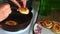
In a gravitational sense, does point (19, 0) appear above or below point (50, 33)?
above

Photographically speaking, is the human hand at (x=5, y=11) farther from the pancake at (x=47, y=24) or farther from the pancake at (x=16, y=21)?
the pancake at (x=47, y=24)

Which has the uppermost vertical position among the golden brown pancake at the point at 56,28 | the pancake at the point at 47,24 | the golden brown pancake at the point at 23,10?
the golden brown pancake at the point at 23,10

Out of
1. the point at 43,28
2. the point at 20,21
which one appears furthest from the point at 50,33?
the point at 20,21

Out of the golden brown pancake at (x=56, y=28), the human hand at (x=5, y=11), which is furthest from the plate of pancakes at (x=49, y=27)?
the human hand at (x=5, y=11)

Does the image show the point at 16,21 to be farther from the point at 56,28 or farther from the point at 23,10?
the point at 56,28

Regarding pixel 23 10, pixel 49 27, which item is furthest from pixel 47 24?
pixel 23 10

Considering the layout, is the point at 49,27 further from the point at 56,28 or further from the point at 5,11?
the point at 5,11

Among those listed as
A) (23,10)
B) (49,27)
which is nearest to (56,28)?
(49,27)

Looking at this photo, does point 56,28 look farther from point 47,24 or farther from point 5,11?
point 5,11

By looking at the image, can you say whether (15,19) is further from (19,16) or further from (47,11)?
(47,11)

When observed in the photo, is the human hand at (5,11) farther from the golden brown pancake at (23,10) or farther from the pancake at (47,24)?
the pancake at (47,24)

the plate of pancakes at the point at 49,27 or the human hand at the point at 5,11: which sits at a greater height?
the human hand at the point at 5,11
